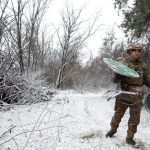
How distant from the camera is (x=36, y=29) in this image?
30.5 meters

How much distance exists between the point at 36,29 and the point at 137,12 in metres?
18.1

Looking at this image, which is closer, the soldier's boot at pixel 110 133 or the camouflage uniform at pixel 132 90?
the camouflage uniform at pixel 132 90

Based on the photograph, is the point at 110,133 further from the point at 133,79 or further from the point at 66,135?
the point at 133,79

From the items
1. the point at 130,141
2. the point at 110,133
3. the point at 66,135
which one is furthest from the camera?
the point at 66,135

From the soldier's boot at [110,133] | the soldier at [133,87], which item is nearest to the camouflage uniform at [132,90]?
the soldier at [133,87]

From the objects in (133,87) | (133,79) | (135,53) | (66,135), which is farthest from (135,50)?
(66,135)

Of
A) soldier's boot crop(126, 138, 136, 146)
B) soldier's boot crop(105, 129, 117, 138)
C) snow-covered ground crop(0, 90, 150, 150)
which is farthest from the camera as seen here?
soldier's boot crop(105, 129, 117, 138)

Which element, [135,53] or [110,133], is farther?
[110,133]

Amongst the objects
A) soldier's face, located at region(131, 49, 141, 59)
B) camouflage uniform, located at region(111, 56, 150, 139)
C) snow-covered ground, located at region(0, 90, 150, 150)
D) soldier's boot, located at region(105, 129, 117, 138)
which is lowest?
snow-covered ground, located at region(0, 90, 150, 150)

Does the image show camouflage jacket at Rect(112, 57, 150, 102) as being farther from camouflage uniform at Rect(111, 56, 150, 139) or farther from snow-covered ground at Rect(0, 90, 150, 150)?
snow-covered ground at Rect(0, 90, 150, 150)

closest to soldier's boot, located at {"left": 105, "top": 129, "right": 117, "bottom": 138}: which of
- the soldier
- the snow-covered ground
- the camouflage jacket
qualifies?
the snow-covered ground

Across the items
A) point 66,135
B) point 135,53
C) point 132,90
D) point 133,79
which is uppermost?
point 135,53

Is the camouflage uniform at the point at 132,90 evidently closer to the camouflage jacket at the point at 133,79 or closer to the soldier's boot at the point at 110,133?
the camouflage jacket at the point at 133,79

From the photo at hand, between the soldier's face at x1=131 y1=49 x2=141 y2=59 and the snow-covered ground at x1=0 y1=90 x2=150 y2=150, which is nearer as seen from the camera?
the snow-covered ground at x1=0 y1=90 x2=150 y2=150
